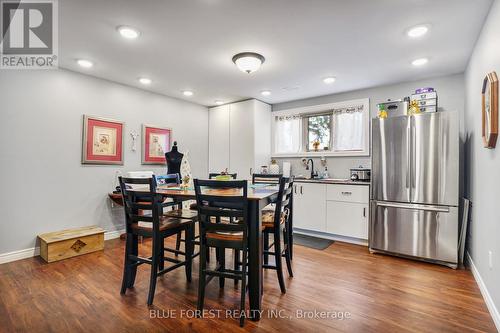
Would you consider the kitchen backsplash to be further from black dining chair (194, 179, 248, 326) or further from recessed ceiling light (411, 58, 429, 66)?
black dining chair (194, 179, 248, 326)

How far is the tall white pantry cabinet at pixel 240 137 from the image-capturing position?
477 cm

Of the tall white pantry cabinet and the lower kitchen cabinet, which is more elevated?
the tall white pantry cabinet

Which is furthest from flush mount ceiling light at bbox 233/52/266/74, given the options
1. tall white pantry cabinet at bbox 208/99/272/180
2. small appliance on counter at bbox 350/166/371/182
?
small appliance on counter at bbox 350/166/371/182

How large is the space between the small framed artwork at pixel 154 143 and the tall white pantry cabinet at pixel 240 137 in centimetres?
103

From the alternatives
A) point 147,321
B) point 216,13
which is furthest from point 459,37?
point 147,321

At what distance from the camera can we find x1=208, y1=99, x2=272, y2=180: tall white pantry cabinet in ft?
15.6

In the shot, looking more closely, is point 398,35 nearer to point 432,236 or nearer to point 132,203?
point 432,236

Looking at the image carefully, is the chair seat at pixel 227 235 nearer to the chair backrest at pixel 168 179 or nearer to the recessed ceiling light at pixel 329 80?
the chair backrest at pixel 168 179

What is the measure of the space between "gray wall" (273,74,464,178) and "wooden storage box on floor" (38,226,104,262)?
335 centimetres

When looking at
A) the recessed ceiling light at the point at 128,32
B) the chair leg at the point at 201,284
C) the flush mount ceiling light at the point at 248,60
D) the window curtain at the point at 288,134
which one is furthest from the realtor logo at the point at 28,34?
the window curtain at the point at 288,134

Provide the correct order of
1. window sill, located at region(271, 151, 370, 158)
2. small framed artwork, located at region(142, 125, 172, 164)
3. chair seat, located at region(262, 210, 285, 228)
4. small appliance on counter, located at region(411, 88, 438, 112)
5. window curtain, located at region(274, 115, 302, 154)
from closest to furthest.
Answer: chair seat, located at region(262, 210, 285, 228)
small appliance on counter, located at region(411, 88, 438, 112)
window sill, located at region(271, 151, 370, 158)
small framed artwork, located at region(142, 125, 172, 164)
window curtain, located at region(274, 115, 302, 154)

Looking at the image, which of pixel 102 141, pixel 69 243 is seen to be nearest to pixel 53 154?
pixel 102 141

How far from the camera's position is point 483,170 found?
2.26 meters

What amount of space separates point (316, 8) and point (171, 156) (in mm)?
2634
